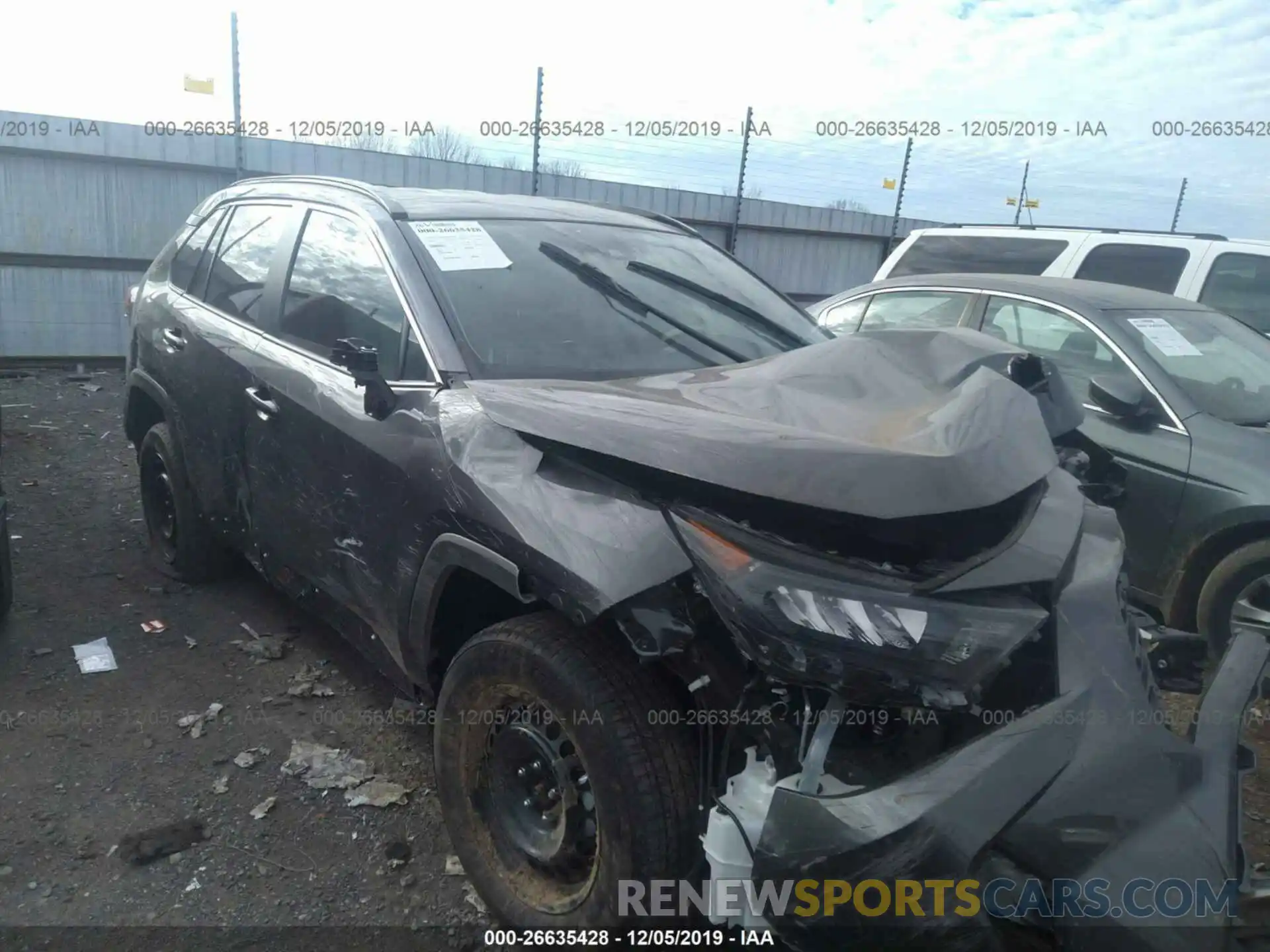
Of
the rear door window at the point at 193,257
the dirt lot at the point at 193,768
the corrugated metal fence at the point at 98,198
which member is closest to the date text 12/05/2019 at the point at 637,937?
the dirt lot at the point at 193,768

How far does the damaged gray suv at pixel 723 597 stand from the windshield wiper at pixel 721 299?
0.27 feet

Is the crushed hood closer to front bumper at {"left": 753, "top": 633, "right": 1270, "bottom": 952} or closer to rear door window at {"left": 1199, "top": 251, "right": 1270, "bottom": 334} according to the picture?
front bumper at {"left": 753, "top": 633, "right": 1270, "bottom": 952}

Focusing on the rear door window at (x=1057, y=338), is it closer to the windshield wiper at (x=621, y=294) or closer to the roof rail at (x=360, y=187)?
the windshield wiper at (x=621, y=294)

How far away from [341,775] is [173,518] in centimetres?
201

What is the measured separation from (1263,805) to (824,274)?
1176cm

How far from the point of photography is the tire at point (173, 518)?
4266 millimetres

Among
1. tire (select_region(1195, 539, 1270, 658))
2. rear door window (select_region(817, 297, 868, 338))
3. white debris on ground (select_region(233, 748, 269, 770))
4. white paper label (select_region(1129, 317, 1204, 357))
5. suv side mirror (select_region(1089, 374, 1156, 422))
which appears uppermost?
white paper label (select_region(1129, 317, 1204, 357))

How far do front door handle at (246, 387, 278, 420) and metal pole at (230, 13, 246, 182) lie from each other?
7.57 metres

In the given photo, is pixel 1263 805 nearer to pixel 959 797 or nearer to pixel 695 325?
pixel 959 797

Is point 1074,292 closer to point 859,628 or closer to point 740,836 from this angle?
point 859,628

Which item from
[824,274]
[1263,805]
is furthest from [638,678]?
[824,274]

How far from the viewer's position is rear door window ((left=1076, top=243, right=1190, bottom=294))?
6.88 metres

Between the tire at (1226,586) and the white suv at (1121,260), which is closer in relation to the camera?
the tire at (1226,586)

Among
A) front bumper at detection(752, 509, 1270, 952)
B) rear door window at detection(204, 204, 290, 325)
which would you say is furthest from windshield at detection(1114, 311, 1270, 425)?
rear door window at detection(204, 204, 290, 325)
